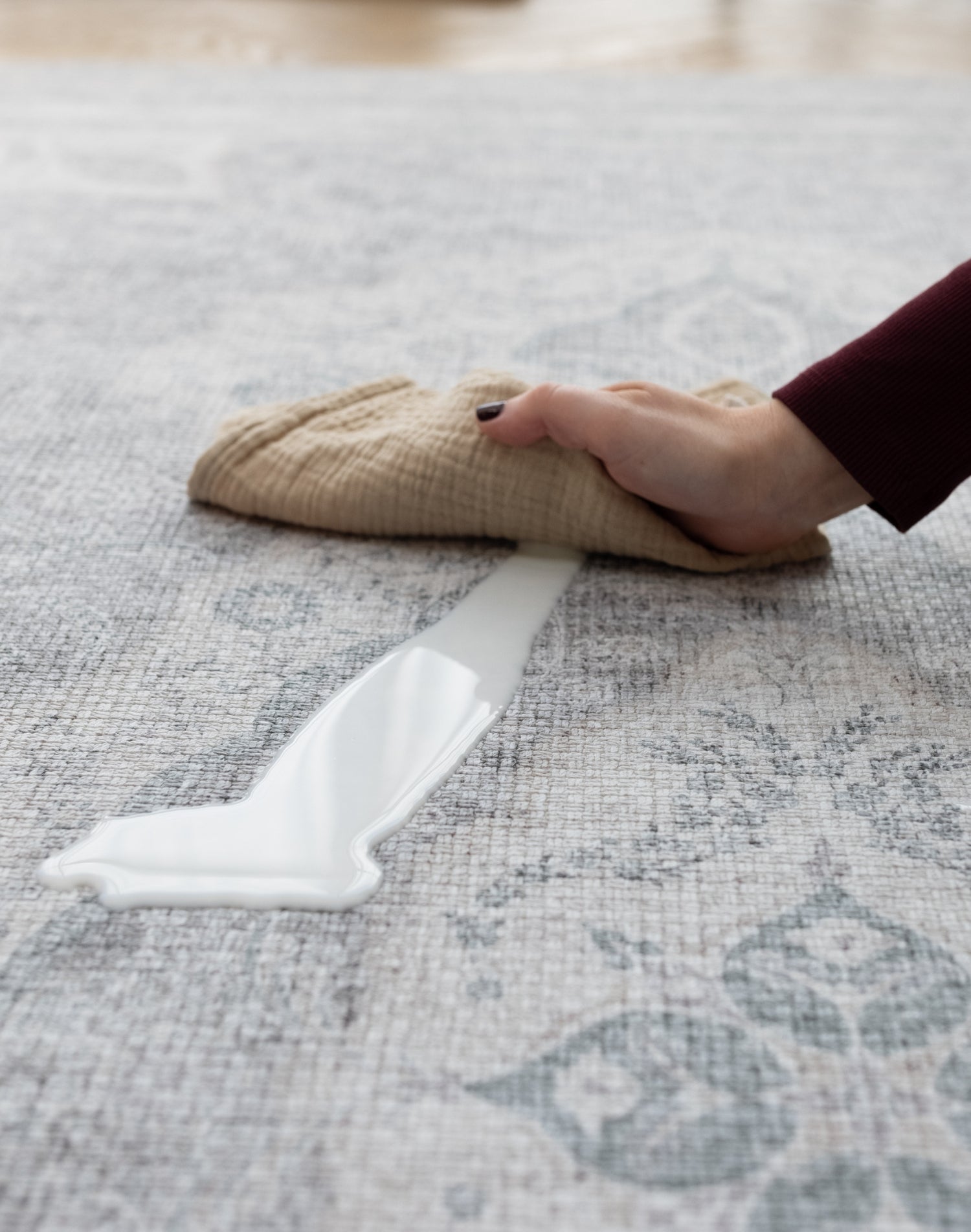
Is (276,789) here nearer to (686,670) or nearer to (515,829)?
(515,829)

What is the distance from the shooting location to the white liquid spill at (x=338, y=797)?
0.51 m

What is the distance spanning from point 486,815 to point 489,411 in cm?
28

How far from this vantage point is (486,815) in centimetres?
55

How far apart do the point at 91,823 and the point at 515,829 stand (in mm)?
192

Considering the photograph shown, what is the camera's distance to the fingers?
2.30 feet

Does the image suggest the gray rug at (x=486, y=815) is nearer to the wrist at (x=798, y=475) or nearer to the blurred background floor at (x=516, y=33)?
the wrist at (x=798, y=475)

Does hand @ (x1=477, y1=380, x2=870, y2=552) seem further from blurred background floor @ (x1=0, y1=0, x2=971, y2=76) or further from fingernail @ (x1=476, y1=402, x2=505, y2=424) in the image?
blurred background floor @ (x1=0, y1=0, x2=971, y2=76)

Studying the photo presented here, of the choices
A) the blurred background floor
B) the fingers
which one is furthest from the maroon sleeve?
the blurred background floor

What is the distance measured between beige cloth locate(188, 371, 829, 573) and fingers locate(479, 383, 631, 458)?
1cm

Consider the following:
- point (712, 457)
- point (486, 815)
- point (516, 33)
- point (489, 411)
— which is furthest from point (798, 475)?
point (516, 33)

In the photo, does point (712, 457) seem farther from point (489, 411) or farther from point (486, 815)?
point (486, 815)

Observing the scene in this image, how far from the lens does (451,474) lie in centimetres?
73

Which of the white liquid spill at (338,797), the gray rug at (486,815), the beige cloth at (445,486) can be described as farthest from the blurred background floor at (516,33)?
the white liquid spill at (338,797)

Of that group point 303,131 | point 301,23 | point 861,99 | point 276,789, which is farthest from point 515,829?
point 301,23
